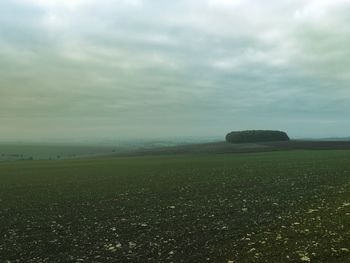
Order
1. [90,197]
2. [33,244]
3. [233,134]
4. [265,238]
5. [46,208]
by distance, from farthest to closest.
Result: [233,134] → [90,197] → [46,208] → [33,244] → [265,238]

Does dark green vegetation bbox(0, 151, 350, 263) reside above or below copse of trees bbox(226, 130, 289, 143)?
below

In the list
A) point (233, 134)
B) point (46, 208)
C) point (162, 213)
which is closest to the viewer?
point (162, 213)

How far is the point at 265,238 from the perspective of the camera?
61.3 feet

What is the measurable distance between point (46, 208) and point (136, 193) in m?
9.41

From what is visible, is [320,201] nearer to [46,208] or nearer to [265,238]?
[265,238]

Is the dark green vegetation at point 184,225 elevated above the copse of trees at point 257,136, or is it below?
below

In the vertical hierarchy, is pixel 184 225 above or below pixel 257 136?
below

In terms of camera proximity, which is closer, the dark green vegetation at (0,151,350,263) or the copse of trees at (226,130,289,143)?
the dark green vegetation at (0,151,350,263)

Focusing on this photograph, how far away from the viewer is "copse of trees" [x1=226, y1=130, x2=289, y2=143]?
6988 inches

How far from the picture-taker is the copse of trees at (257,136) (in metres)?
178

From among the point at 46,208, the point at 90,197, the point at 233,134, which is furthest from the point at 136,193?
the point at 233,134

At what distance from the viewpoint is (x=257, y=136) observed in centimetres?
17912

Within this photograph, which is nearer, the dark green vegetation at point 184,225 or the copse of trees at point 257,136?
the dark green vegetation at point 184,225

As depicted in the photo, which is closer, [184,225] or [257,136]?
[184,225]
